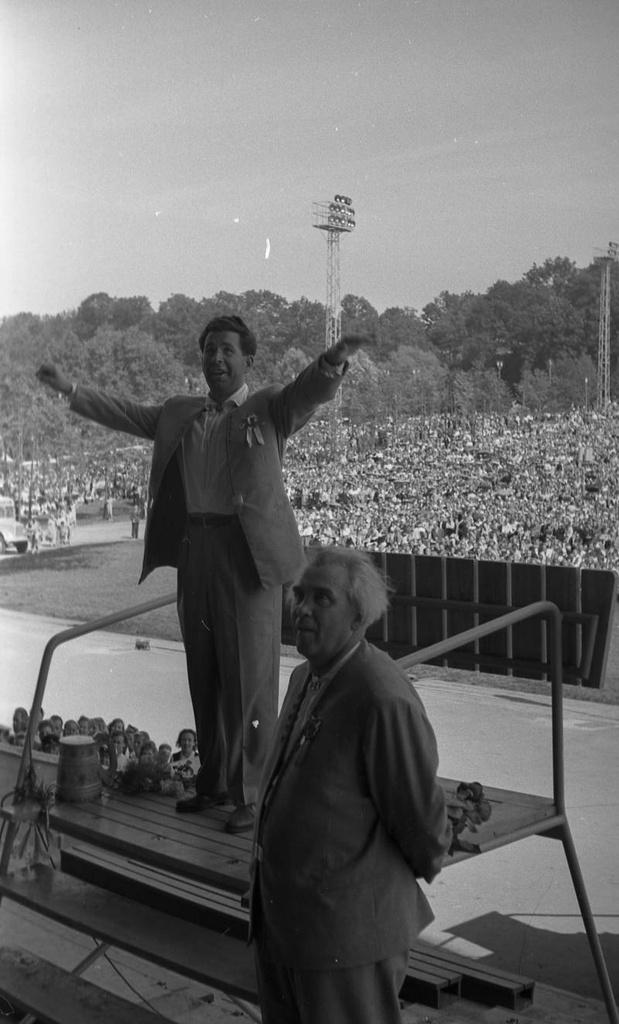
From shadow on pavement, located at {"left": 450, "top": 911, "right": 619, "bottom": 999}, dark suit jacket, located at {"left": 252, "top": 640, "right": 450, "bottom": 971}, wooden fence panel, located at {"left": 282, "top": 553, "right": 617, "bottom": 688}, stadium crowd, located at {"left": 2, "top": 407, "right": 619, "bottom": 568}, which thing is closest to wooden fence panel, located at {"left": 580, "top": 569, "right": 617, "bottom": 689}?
wooden fence panel, located at {"left": 282, "top": 553, "right": 617, "bottom": 688}

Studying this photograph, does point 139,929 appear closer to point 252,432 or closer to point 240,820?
point 240,820

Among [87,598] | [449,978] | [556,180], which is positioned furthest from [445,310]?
[449,978]

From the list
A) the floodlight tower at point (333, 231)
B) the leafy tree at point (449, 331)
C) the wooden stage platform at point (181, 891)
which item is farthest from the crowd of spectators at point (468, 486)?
the wooden stage platform at point (181, 891)

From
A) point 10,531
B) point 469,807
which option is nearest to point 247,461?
point 469,807

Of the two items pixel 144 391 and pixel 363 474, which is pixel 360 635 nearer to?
pixel 144 391

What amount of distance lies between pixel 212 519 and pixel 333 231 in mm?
4695

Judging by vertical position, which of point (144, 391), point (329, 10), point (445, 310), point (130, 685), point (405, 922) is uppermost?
point (329, 10)

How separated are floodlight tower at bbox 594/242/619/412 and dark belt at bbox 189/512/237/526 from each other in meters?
5.51

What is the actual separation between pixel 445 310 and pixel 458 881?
5164 millimetres

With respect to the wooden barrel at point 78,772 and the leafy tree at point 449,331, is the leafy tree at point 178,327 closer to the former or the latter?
the leafy tree at point 449,331

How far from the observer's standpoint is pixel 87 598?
1126 cm

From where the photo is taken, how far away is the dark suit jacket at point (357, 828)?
1596 millimetres

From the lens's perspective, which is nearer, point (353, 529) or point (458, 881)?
point (458, 881)

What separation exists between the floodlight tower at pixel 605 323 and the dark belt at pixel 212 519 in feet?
18.1
